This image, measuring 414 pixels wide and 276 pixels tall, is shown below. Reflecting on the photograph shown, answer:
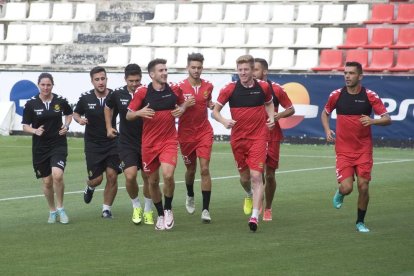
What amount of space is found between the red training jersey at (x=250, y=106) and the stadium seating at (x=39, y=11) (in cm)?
2471

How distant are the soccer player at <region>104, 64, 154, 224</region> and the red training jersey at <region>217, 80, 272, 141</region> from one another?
1.37 meters

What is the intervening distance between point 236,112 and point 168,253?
3.31m

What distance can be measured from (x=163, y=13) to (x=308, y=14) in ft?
17.1

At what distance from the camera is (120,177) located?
23.3m

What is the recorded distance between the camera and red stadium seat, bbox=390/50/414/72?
31.7m

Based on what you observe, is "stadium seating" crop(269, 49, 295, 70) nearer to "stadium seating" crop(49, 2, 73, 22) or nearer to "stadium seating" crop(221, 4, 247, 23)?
"stadium seating" crop(221, 4, 247, 23)

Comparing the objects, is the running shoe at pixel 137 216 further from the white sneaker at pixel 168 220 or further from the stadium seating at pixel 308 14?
the stadium seating at pixel 308 14

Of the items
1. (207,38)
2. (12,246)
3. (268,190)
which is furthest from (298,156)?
(12,246)

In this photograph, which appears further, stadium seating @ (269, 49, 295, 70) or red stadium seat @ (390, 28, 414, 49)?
stadium seating @ (269, 49, 295, 70)

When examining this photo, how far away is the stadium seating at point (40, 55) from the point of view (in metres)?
37.4

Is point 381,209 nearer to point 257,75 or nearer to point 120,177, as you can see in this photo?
point 257,75

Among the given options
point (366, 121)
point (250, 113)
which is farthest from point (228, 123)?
point (366, 121)

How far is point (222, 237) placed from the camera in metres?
14.5

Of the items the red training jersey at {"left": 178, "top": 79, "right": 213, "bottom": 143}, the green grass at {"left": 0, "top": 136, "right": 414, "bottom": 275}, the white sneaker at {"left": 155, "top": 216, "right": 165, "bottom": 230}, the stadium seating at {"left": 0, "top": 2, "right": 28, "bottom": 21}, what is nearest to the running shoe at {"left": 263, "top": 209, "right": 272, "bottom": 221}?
the green grass at {"left": 0, "top": 136, "right": 414, "bottom": 275}
